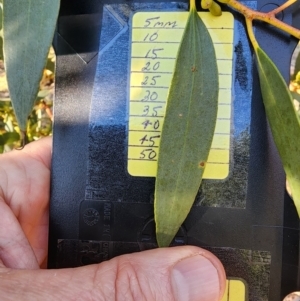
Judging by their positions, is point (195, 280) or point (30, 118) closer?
point (195, 280)

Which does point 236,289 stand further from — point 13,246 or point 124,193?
point 13,246

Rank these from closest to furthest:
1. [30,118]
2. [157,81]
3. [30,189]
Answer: [157,81] → [30,189] → [30,118]

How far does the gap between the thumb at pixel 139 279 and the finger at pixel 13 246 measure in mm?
135

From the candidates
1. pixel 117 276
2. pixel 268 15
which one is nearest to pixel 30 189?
pixel 117 276

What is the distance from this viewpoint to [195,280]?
673mm

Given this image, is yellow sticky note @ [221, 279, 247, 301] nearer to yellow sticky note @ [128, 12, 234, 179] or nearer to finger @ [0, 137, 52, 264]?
yellow sticky note @ [128, 12, 234, 179]

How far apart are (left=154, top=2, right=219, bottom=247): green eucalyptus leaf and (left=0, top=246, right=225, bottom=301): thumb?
5 cm

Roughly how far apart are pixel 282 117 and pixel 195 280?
267mm

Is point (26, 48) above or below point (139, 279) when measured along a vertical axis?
above

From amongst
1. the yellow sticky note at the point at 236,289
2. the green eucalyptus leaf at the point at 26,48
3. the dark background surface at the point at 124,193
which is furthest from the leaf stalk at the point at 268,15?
the yellow sticky note at the point at 236,289

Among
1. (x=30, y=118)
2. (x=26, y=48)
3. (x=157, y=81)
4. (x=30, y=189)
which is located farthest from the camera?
(x=30, y=118)

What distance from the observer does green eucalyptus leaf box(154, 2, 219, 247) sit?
24.9 inches

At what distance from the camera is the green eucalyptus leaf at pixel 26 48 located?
58 centimetres

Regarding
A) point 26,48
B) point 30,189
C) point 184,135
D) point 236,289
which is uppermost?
point 26,48
